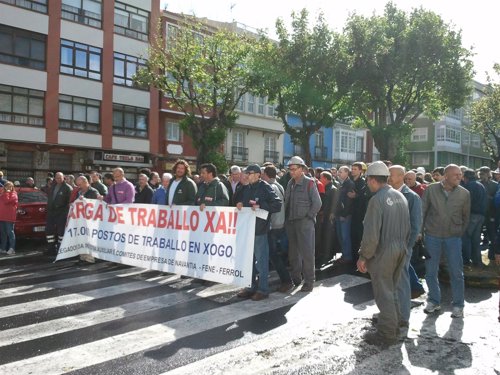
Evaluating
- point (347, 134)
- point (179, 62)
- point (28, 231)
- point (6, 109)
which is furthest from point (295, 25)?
point (347, 134)

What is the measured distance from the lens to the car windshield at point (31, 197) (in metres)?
12.9

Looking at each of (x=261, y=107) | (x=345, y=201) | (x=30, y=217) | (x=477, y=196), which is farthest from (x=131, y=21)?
(x=477, y=196)

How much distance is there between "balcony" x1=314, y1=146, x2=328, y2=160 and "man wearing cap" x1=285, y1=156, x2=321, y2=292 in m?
41.8

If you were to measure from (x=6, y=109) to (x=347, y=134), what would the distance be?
3630 centimetres

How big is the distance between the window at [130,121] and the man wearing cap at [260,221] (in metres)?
26.2

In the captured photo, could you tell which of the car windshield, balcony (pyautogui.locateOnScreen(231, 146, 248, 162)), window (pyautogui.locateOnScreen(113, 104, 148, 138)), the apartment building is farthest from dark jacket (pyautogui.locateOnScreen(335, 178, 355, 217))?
balcony (pyautogui.locateOnScreen(231, 146, 248, 162))

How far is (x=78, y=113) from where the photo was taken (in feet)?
98.2

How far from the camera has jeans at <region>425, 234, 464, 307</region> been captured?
6305 millimetres

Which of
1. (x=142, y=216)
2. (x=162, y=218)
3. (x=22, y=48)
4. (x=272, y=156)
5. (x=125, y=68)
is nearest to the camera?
(x=162, y=218)

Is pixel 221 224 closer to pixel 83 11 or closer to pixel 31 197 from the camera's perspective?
pixel 31 197

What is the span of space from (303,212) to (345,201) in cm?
245

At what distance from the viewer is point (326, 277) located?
28.7 feet

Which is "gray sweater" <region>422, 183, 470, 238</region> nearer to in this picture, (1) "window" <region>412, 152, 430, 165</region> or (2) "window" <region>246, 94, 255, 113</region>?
(2) "window" <region>246, 94, 255, 113</region>

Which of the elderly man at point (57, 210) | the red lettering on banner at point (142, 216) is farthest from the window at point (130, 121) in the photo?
the red lettering on banner at point (142, 216)
